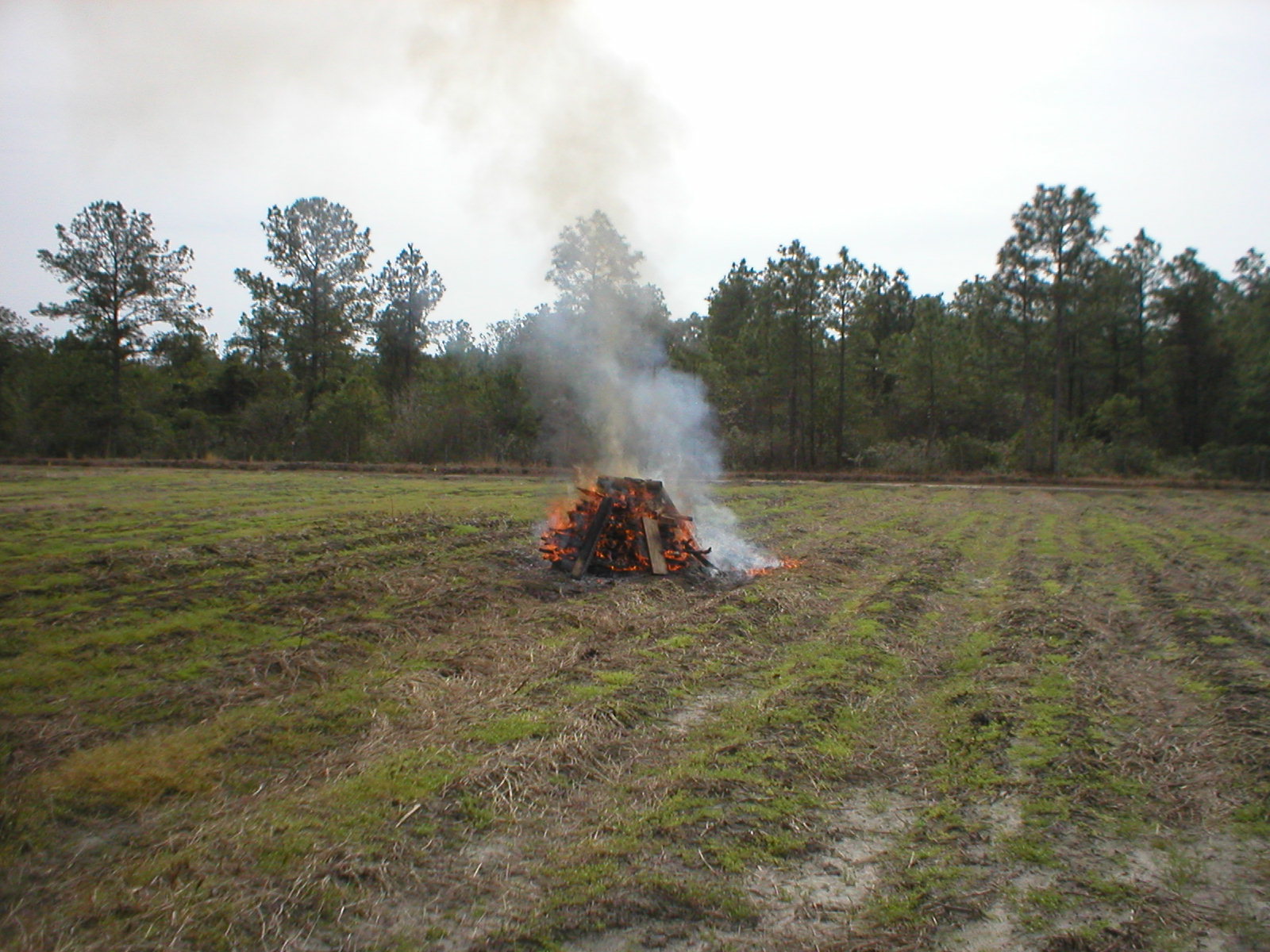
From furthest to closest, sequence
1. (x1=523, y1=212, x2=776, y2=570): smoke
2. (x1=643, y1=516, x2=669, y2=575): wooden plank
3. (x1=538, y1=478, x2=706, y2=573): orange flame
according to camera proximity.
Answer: (x1=523, y1=212, x2=776, y2=570): smoke → (x1=538, y1=478, x2=706, y2=573): orange flame → (x1=643, y1=516, x2=669, y2=575): wooden plank

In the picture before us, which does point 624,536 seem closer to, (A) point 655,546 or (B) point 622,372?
(A) point 655,546

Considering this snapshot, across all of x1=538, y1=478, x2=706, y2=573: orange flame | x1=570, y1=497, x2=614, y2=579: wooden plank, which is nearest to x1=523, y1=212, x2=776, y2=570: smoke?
x1=538, y1=478, x2=706, y2=573: orange flame

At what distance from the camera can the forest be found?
39.8 m

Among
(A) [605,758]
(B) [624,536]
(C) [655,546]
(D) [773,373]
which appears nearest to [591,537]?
(B) [624,536]

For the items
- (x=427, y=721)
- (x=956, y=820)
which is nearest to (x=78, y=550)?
(x=427, y=721)

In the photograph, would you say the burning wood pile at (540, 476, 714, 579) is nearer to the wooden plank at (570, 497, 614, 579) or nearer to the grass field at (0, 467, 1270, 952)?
the wooden plank at (570, 497, 614, 579)

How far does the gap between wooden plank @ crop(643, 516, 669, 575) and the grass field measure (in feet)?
1.66

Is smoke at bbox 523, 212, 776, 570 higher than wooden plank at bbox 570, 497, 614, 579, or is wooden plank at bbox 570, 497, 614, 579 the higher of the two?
smoke at bbox 523, 212, 776, 570

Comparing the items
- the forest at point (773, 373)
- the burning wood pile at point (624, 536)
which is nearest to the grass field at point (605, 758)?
the burning wood pile at point (624, 536)

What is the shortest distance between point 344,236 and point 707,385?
26895mm

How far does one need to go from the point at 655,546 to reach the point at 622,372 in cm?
685

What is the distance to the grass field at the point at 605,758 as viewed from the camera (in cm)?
381

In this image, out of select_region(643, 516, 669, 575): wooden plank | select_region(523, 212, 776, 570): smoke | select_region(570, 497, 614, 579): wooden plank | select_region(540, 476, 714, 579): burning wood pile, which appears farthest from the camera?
select_region(523, 212, 776, 570): smoke

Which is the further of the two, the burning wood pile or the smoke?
the smoke
